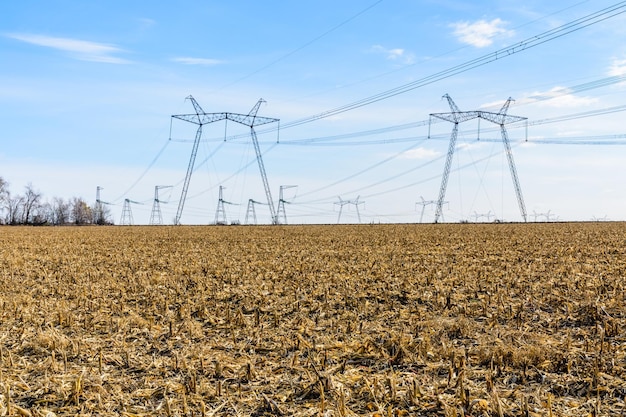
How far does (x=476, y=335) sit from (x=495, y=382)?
227 cm

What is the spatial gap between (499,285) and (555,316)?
333cm

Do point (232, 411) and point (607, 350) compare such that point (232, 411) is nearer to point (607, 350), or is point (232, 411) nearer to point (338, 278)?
point (607, 350)

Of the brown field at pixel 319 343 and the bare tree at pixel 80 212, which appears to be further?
the bare tree at pixel 80 212

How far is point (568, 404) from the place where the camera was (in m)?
5.30

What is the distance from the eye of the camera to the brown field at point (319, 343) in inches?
217

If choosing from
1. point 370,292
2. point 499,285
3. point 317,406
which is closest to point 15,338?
point 317,406

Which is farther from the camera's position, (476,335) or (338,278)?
(338,278)

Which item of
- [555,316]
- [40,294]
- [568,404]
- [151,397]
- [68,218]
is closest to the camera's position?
[568,404]

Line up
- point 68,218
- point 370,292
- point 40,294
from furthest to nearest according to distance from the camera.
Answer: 1. point 68,218
2. point 40,294
3. point 370,292

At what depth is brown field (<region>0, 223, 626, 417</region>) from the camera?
18.1ft

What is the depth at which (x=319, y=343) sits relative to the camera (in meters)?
7.80

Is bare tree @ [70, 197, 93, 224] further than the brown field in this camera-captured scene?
Yes

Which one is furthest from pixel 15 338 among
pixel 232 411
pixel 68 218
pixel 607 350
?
pixel 68 218

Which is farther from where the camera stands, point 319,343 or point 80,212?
point 80,212
